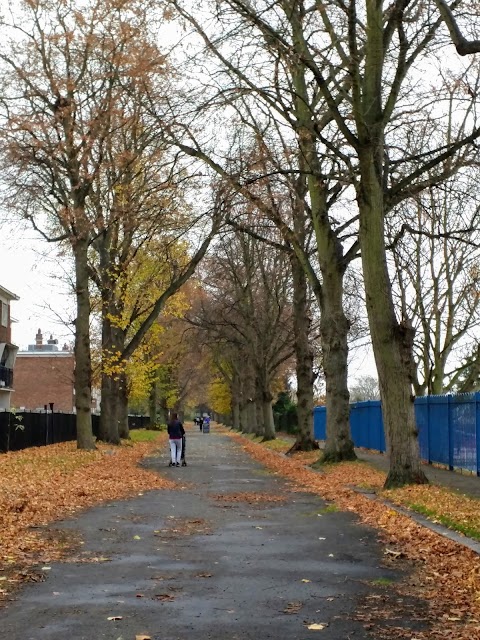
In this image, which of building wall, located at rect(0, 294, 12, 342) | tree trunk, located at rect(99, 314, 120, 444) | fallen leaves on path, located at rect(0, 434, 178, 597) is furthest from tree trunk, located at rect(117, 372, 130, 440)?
fallen leaves on path, located at rect(0, 434, 178, 597)

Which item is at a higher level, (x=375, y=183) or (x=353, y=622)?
(x=375, y=183)

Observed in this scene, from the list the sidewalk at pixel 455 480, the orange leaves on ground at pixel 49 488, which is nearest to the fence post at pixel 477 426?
the sidewalk at pixel 455 480

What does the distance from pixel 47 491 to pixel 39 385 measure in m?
76.0

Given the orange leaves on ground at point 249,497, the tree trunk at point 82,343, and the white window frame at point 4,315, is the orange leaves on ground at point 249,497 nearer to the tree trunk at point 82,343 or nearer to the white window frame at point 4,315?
the tree trunk at point 82,343

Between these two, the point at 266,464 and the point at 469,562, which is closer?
the point at 469,562

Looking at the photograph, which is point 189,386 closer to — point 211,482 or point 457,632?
point 211,482

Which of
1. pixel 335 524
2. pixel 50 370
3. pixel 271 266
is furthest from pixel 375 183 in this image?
pixel 50 370

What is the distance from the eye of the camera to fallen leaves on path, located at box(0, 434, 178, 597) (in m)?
9.23

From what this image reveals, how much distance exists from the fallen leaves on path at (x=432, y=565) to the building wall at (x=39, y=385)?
72.7 meters

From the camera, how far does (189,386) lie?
104 metres

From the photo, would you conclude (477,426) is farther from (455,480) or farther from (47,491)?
(47,491)

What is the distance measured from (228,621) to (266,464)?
21634mm

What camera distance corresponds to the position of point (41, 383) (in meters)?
89.8

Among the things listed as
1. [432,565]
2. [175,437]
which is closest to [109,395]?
[175,437]
